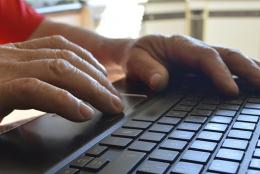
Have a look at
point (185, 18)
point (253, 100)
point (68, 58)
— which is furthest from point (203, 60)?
point (185, 18)

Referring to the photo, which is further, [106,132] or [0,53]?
[0,53]

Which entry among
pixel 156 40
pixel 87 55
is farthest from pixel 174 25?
pixel 87 55

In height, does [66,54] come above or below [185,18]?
above

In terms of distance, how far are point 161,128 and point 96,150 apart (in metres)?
0.09

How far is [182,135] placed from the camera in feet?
1.23

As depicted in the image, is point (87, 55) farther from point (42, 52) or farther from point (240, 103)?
point (240, 103)

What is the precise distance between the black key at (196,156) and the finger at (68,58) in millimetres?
195

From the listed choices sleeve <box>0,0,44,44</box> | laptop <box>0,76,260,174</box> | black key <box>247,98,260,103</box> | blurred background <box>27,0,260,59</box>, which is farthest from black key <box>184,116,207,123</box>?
blurred background <box>27,0,260,59</box>

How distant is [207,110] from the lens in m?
0.46

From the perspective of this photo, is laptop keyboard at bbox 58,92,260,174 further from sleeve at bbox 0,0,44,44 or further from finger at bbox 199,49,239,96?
sleeve at bbox 0,0,44,44

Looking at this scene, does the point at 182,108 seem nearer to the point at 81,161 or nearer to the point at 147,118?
the point at 147,118

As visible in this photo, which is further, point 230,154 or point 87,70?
point 87,70

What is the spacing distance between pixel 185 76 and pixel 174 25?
1.71 meters

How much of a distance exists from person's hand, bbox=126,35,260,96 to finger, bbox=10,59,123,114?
13 centimetres
